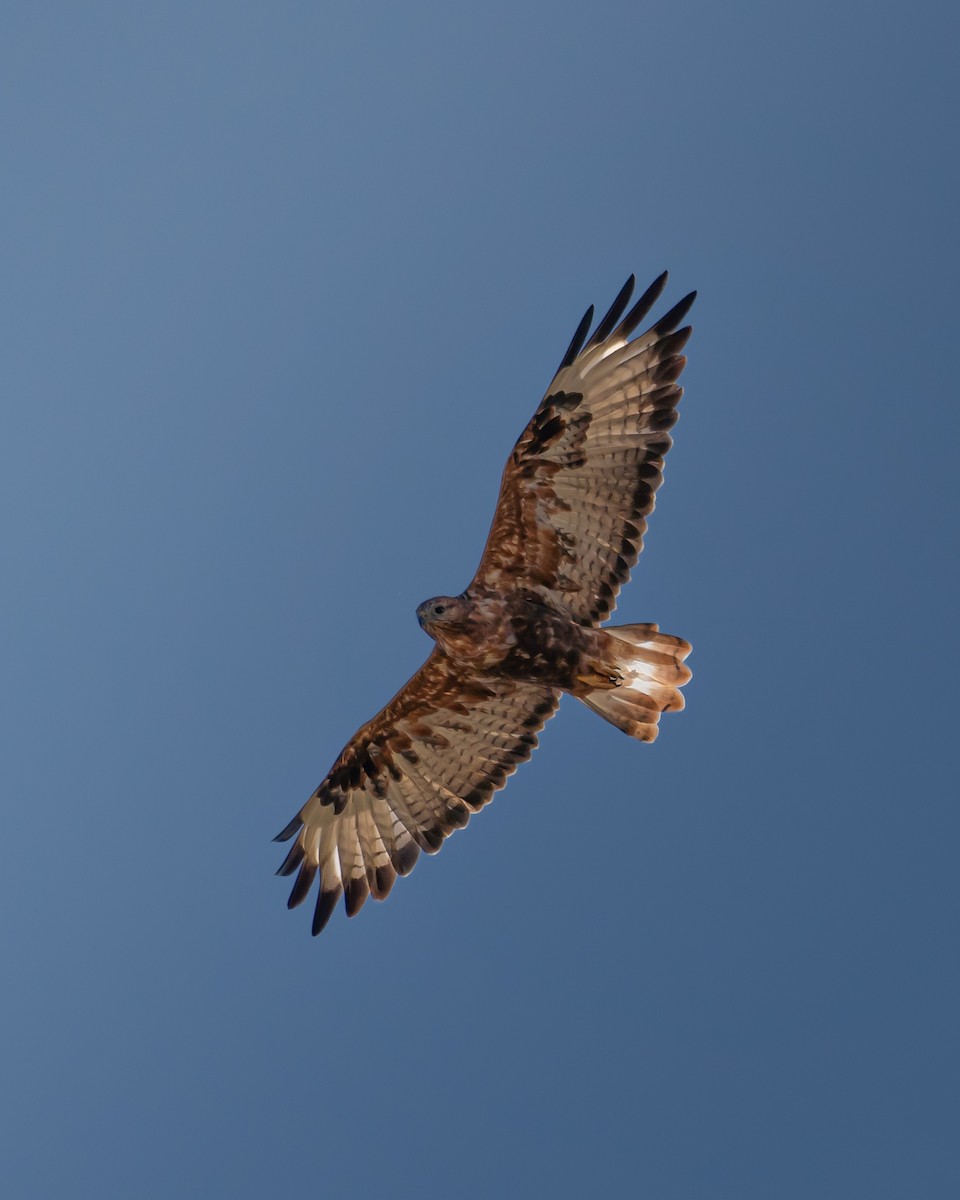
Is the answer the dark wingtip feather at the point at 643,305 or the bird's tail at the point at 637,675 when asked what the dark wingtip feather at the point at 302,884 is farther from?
the dark wingtip feather at the point at 643,305

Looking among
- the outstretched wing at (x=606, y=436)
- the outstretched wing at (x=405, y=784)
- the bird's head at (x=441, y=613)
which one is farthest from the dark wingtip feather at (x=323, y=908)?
the outstretched wing at (x=606, y=436)

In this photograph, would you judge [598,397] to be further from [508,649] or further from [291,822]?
[291,822]

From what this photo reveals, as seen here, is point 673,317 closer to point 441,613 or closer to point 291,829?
point 441,613

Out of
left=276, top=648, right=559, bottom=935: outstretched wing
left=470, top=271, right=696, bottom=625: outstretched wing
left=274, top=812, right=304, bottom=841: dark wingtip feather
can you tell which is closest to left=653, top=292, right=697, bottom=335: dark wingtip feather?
left=470, top=271, right=696, bottom=625: outstretched wing

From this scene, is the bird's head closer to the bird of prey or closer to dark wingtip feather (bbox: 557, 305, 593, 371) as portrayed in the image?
the bird of prey

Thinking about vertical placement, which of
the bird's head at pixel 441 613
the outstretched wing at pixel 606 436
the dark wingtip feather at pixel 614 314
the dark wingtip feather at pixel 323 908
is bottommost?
the dark wingtip feather at pixel 323 908

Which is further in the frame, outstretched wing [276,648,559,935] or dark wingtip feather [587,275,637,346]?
outstretched wing [276,648,559,935]

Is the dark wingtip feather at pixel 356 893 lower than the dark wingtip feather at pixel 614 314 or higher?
lower
